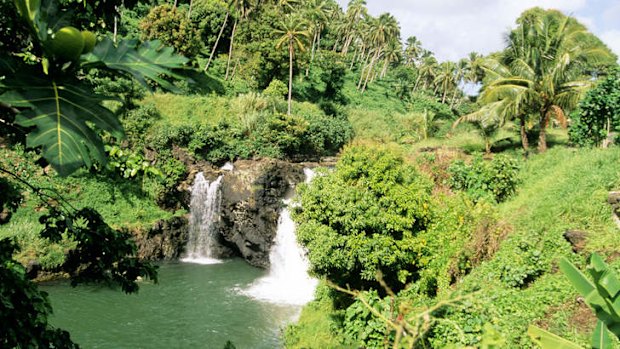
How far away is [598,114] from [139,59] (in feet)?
53.8

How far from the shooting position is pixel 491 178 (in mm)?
13594

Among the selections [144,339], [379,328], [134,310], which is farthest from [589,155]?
[134,310]

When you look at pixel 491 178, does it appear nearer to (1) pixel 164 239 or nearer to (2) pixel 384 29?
(1) pixel 164 239

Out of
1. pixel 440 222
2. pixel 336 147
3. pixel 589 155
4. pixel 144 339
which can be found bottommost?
pixel 144 339

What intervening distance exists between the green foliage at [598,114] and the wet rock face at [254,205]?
38.7 feet

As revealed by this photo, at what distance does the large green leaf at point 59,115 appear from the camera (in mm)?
1377

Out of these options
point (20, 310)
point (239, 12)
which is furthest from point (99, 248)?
point (239, 12)

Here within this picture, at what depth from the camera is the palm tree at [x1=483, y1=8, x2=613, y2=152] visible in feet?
50.5

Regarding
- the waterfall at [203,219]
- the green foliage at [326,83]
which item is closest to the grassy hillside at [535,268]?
the waterfall at [203,219]

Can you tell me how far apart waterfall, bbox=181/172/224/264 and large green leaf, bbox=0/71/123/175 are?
19929mm

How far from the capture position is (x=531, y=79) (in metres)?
16.1

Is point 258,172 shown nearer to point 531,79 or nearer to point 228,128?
point 228,128

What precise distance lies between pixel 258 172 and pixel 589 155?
13601 millimetres

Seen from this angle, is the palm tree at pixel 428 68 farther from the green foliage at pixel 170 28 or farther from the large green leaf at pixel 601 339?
the large green leaf at pixel 601 339
